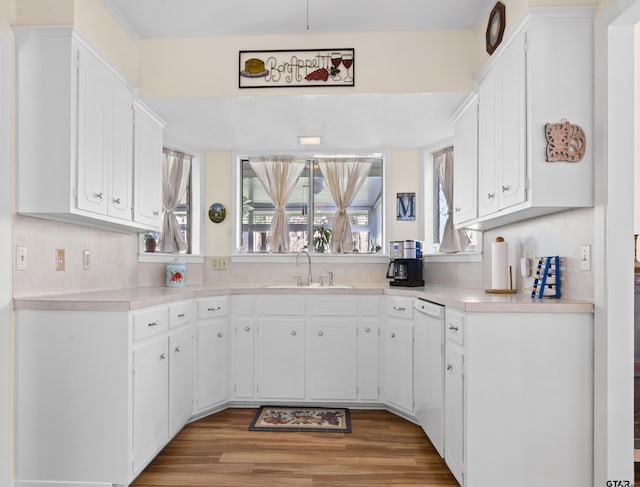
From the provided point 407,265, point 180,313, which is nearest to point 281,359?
point 180,313

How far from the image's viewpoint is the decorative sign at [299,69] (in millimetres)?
2912

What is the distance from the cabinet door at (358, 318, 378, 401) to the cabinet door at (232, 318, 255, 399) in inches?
32.0

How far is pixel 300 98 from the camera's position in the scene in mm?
2963

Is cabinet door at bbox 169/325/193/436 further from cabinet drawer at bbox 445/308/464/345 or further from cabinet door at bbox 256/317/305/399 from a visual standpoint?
cabinet drawer at bbox 445/308/464/345

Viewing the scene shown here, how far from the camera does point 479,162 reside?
9.17 ft

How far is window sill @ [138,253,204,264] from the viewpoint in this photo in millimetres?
3682

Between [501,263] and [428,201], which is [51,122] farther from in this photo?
[428,201]

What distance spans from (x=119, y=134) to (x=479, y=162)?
221 centimetres

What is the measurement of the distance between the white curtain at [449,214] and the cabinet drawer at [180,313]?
2160mm

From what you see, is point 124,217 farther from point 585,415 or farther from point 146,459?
point 585,415

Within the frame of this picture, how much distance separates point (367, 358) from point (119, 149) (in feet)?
7.28

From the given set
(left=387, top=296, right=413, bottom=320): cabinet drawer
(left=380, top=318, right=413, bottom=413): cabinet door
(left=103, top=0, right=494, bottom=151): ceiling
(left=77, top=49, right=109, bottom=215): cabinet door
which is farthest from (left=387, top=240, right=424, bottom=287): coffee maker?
(left=77, top=49, right=109, bottom=215): cabinet door

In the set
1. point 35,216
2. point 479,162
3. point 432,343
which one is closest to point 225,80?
point 35,216

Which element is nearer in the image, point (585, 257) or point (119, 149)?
point (585, 257)
